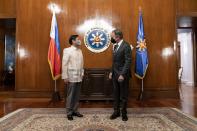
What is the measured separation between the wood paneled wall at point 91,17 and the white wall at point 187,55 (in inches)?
153

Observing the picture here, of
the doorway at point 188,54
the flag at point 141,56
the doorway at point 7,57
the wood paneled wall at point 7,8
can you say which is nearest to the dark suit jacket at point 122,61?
the flag at point 141,56

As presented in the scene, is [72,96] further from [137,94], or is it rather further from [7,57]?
[7,57]

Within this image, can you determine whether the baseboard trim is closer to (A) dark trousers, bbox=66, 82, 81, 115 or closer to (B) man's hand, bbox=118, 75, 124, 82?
(A) dark trousers, bbox=66, 82, 81, 115

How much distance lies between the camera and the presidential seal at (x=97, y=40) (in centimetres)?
565

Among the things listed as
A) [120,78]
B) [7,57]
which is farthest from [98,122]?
[7,57]

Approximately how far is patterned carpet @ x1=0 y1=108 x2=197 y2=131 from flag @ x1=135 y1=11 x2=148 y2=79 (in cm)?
161

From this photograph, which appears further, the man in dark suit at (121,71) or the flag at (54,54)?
the flag at (54,54)

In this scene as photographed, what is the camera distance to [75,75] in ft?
11.2

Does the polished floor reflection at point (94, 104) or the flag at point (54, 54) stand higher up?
the flag at point (54, 54)

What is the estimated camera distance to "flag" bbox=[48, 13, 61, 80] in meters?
5.15

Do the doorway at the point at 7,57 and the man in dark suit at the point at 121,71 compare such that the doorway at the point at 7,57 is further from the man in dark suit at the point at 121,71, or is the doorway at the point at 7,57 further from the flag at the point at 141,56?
the man in dark suit at the point at 121,71

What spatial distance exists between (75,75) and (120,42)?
90 cm

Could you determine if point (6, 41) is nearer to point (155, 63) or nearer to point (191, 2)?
point (155, 63)

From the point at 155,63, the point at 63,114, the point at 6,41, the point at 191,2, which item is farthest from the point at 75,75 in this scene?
the point at 6,41
